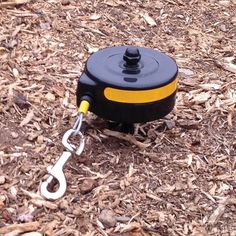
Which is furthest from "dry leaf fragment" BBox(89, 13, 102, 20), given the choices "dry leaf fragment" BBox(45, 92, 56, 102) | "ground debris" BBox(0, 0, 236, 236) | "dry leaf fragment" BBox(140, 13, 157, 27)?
"dry leaf fragment" BBox(45, 92, 56, 102)

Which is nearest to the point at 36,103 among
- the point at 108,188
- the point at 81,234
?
the point at 108,188

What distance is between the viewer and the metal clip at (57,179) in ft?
6.06

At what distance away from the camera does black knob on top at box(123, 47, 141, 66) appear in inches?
78.7

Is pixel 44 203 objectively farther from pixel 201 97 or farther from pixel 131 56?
pixel 201 97

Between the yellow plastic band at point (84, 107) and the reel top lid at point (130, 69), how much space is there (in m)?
0.07

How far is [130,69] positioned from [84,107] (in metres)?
0.20

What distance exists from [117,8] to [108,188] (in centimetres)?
136

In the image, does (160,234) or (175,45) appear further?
(175,45)

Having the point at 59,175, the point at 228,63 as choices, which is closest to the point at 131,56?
the point at 59,175

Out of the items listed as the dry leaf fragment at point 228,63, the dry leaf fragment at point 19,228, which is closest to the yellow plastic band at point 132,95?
the dry leaf fragment at point 19,228

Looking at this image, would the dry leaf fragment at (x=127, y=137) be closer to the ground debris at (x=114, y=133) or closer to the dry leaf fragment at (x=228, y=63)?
the ground debris at (x=114, y=133)

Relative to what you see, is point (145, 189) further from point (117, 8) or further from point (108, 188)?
point (117, 8)

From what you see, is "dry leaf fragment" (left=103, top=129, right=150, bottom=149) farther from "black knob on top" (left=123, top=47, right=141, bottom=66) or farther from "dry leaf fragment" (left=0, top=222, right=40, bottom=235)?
"dry leaf fragment" (left=0, top=222, right=40, bottom=235)

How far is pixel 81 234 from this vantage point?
1.77m
